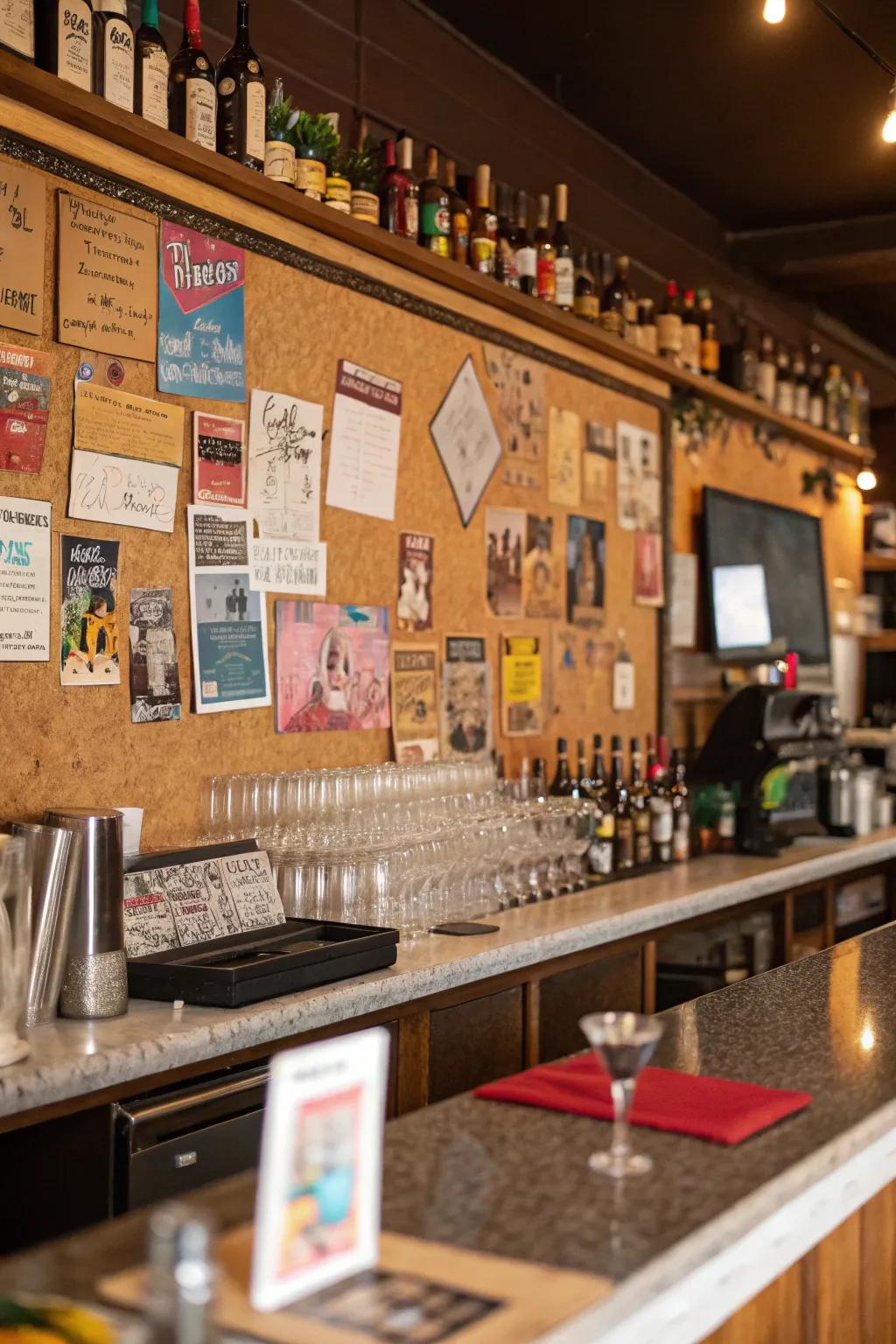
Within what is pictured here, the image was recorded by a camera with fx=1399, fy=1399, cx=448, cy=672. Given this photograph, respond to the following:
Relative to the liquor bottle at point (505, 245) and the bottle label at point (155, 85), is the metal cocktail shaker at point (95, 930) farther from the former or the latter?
the liquor bottle at point (505, 245)

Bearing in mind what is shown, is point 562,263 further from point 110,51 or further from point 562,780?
point 110,51

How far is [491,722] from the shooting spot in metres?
4.41

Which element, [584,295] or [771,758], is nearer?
[584,295]

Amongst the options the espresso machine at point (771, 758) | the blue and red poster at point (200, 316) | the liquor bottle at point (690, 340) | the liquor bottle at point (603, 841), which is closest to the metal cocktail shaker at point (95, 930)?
the blue and red poster at point (200, 316)

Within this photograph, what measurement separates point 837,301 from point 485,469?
403 centimetres

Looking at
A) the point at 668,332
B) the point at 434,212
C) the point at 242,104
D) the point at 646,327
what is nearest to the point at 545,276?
the point at 434,212

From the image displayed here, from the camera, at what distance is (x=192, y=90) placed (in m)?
3.09

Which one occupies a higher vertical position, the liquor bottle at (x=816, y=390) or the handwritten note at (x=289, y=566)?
the liquor bottle at (x=816, y=390)

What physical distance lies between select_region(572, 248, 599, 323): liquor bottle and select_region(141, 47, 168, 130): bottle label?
2.01m

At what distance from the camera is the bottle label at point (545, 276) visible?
14.7 ft

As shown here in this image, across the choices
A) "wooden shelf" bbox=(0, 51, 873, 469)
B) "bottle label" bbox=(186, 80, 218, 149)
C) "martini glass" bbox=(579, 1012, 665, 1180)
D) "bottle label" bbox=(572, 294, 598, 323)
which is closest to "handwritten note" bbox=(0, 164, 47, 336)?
"wooden shelf" bbox=(0, 51, 873, 469)

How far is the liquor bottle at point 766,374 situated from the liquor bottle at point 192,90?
355 centimetres

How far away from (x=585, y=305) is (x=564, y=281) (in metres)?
0.22

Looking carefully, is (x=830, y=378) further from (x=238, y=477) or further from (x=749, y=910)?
(x=238, y=477)
